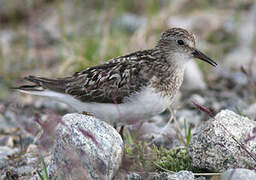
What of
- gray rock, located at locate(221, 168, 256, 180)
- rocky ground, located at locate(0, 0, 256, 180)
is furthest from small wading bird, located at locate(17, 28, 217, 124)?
gray rock, located at locate(221, 168, 256, 180)

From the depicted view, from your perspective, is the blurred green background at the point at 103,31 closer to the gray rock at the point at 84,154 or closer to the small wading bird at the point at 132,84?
the small wading bird at the point at 132,84

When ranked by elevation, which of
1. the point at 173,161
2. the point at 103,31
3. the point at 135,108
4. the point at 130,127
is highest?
the point at 135,108

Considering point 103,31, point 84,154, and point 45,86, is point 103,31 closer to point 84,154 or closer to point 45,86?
point 45,86

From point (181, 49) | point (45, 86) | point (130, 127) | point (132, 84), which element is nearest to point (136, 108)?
point (132, 84)

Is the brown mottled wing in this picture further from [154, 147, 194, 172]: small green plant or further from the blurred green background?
the blurred green background

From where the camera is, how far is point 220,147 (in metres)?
3.82

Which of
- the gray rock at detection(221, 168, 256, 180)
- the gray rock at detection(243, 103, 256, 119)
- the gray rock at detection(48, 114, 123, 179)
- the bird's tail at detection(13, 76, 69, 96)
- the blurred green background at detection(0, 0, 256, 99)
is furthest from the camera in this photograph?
the blurred green background at detection(0, 0, 256, 99)

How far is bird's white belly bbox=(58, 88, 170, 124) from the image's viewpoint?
14.9ft

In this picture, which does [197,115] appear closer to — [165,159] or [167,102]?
[167,102]

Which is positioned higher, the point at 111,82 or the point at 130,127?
the point at 111,82

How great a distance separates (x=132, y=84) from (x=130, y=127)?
1.25 metres

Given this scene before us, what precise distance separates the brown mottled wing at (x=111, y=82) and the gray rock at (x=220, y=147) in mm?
982

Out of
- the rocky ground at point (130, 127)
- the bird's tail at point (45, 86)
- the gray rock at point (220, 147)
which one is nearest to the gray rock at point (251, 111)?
the rocky ground at point (130, 127)

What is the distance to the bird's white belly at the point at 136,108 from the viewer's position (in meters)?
4.55
